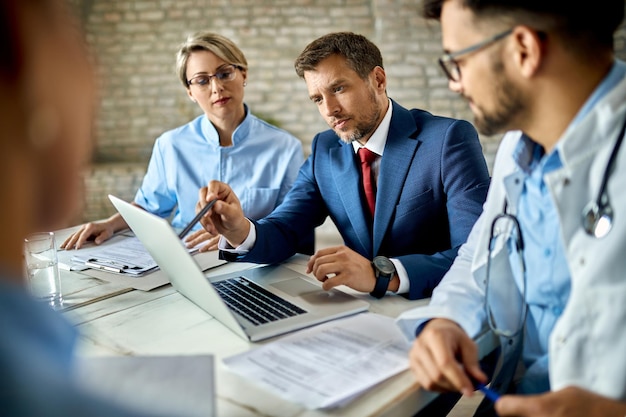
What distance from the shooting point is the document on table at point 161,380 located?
31.5 inches

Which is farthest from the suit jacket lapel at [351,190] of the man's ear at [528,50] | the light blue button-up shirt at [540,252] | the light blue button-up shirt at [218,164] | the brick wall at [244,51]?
the brick wall at [244,51]

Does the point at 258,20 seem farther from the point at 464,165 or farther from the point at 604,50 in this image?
the point at 604,50

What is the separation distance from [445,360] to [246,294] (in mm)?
594

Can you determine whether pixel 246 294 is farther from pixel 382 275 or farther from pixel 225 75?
pixel 225 75

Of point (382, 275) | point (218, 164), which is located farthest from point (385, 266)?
point (218, 164)

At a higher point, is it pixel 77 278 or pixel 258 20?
pixel 258 20

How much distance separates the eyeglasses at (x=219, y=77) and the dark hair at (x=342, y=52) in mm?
648

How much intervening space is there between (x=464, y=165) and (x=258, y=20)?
4227 mm

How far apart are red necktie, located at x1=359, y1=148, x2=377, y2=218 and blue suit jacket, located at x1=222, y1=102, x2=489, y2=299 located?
1.1 inches

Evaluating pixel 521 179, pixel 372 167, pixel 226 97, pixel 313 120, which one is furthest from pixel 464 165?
pixel 313 120

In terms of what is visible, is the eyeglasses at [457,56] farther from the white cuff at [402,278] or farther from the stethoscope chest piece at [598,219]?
the white cuff at [402,278]

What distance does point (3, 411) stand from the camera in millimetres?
469

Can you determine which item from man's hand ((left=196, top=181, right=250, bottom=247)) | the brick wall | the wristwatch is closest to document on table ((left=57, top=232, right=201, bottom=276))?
man's hand ((left=196, top=181, right=250, bottom=247))

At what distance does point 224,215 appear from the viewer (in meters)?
1.64
